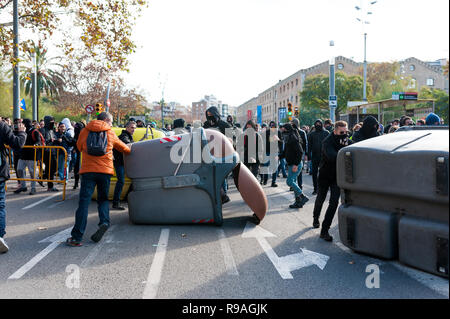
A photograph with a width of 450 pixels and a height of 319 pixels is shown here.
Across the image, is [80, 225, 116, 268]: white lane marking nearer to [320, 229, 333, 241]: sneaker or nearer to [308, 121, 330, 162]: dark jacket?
[320, 229, 333, 241]: sneaker

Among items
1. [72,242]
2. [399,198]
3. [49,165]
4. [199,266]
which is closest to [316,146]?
[399,198]

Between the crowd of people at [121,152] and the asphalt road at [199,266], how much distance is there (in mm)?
503

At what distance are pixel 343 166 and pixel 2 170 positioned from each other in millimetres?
4709

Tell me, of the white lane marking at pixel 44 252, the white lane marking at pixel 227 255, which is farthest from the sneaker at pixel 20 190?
the white lane marking at pixel 227 255

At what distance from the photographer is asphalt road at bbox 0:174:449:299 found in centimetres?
396

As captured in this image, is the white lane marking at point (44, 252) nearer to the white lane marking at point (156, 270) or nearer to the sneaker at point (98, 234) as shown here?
the sneaker at point (98, 234)

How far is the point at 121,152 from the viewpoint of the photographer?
23.5 ft

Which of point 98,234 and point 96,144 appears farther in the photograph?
point 98,234

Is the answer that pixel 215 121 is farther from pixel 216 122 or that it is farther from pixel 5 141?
pixel 5 141

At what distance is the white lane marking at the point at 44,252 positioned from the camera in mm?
4551

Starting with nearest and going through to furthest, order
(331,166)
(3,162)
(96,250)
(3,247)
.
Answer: (3,247) < (96,250) < (3,162) < (331,166)

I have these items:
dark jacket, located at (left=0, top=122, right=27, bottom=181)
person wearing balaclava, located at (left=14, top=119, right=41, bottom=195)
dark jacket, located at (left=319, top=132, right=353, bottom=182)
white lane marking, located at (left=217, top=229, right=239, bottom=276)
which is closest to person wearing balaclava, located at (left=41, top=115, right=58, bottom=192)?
person wearing balaclava, located at (left=14, top=119, right=41, bottom=195)

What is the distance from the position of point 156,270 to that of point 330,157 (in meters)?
3.14
